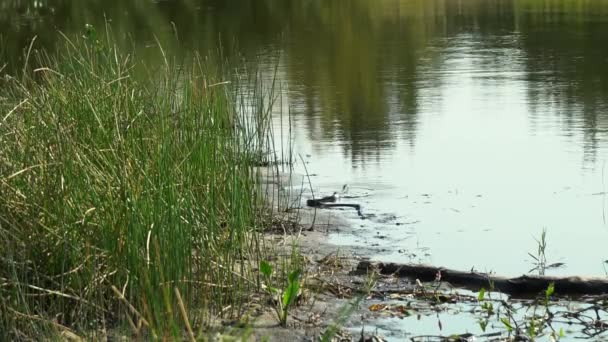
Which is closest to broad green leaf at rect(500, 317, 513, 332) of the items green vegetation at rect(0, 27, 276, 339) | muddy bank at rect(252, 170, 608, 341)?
muddy bank at rect(252, 170, 608, 341)

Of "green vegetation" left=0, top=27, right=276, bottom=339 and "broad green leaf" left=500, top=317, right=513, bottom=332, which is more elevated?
"green vegetation" left=0, top=27, right=276, bottom=339

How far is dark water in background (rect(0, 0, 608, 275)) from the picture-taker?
24.2ft

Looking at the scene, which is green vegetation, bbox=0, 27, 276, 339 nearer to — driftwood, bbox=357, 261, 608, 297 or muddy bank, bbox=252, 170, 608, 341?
muddy bank, bbox=252, 170, 608, 341

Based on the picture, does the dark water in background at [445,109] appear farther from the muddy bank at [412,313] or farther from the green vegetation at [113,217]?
the green vegetation at [113,217]

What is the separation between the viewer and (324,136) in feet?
36.3

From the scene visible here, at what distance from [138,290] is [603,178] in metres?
4.50

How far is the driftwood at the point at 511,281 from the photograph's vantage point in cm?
568

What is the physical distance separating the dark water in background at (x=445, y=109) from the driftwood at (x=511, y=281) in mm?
581

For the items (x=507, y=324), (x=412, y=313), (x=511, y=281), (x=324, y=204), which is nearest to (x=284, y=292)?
(x=412, y=313)

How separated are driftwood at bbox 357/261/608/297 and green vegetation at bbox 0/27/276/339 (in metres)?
0.76

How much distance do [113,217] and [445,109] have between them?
297 inches

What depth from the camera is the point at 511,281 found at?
576 cm

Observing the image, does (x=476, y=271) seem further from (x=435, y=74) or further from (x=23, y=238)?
(x=435, y=74)

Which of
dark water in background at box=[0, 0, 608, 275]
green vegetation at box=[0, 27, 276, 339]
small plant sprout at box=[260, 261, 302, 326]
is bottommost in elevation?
dark water in background at box=[0, 0, 608, 275]
